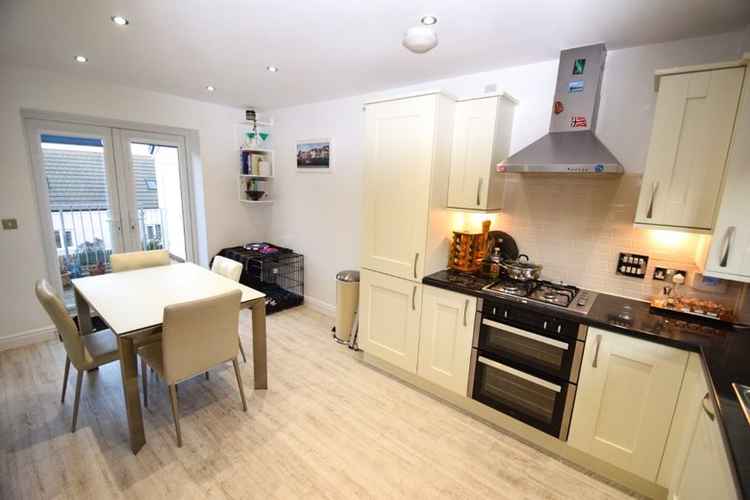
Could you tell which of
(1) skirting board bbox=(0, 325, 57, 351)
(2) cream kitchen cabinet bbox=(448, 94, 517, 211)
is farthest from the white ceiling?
(1) skirting board bbox=(0, 325, 57, 351)

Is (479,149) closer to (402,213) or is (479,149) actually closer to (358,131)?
(402,213)

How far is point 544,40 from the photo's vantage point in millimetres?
1974

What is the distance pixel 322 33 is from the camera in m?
2.00

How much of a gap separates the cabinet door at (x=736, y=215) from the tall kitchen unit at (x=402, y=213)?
56.9 inches

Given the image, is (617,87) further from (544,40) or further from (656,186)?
(656,186)

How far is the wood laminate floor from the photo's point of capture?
69.1 inches

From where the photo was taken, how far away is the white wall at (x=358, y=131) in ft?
6.56

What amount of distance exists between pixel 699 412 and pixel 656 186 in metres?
1.10

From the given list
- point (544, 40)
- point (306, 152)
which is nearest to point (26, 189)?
point (306, 152)

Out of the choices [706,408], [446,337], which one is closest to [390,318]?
[446,337]

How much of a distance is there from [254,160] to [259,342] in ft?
8.76

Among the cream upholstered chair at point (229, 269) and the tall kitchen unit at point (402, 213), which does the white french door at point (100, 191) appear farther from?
the tall kitchen unit at point (402, 213)

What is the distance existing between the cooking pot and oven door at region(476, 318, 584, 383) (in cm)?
44

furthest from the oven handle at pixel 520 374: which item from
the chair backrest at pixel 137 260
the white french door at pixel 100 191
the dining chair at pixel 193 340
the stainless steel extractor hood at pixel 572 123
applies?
the white french door at pixel 100 191
